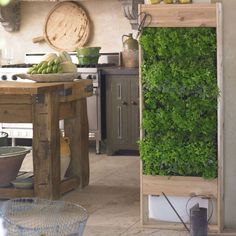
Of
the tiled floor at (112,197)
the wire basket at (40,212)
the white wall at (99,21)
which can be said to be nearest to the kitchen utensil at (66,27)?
the white wall at (99,21)

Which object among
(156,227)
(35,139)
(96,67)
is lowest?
(156,227)

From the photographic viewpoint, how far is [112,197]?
5.26 metres

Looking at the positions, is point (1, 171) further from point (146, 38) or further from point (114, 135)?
point (114, 135)

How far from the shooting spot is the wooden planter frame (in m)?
4.12

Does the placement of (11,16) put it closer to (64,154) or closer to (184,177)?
(64,154)

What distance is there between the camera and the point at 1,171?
5.11 metres

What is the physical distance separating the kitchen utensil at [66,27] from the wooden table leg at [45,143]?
9.13 ft

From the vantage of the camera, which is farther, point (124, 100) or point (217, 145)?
point (124, 100)

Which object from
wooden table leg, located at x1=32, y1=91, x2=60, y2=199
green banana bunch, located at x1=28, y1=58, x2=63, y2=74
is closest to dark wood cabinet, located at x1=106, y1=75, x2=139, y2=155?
green banana bunch, located at x1=28, y1=58, x2=63, y2=74

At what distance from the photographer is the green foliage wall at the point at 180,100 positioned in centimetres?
413

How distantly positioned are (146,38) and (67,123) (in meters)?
1.62

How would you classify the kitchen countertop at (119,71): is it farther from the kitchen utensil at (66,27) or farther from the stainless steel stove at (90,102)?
the kitchen utensil at (66,27)

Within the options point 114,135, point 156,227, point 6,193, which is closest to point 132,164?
point 114,135

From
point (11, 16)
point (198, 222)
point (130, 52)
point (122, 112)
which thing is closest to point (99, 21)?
point (130, 52)
